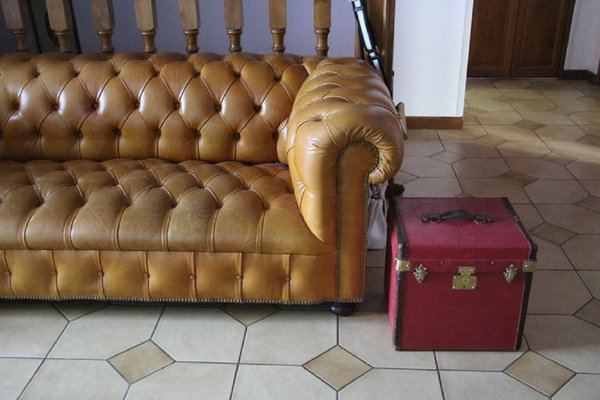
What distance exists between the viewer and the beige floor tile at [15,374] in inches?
67.2

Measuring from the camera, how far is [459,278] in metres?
1.73

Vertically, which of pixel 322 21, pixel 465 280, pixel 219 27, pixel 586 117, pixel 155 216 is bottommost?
pixel 586 117

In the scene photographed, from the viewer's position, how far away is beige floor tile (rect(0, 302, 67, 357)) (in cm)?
188

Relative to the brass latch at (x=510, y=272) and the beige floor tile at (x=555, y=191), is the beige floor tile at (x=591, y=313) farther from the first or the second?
the beige floor tile at (x=555, y=191)

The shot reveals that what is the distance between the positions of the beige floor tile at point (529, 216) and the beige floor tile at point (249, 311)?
4.20 feet

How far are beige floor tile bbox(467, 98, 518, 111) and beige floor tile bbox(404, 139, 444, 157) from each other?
91 centimetres

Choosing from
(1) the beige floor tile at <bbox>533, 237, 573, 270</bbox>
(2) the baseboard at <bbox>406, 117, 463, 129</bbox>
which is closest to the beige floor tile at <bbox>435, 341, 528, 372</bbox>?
(1) the beige floor tile at <bbox>533, 237, 573, 270</bbox>

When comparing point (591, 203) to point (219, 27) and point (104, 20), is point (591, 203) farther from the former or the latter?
point (219, 27)

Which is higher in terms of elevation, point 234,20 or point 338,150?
point 234,20

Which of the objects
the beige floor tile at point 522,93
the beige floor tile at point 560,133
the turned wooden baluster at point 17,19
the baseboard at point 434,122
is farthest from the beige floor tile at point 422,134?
the turned wooden baluster at point 17,19

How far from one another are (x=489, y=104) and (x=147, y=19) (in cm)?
287

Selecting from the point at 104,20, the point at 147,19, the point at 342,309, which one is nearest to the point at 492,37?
the point at 147,19

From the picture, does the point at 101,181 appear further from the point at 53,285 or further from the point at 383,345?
the point at 383,345

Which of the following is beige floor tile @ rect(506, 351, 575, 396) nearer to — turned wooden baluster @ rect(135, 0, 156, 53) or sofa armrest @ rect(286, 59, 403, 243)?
sofa armrest @ rect(286, 59, 403, 243)
